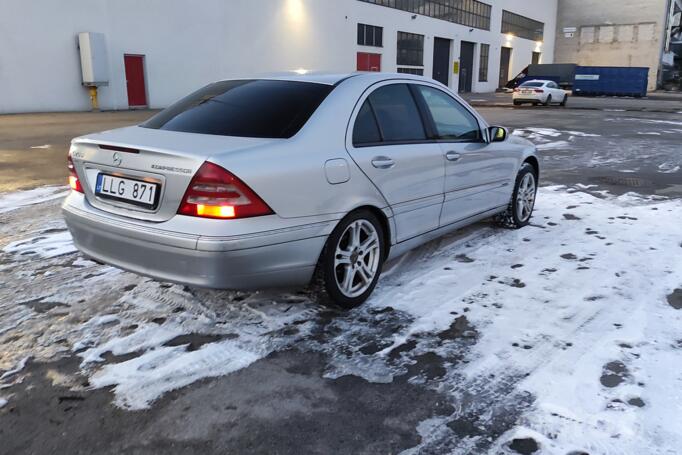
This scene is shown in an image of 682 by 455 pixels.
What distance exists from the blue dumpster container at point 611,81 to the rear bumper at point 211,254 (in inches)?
1860

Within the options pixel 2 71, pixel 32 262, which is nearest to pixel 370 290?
pixel 32 262

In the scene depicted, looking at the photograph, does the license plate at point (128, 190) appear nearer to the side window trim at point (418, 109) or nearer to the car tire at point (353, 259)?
the car tire at point (353, 259)

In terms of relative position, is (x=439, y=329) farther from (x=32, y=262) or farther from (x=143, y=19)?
(x=143, y=19)

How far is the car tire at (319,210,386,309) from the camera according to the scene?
3.57 m

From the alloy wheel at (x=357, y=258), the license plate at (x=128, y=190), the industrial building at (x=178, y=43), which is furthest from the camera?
the industrial building at (x=178, y=43)

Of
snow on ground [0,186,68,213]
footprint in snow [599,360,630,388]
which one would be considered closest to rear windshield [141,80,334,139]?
footprint in snow [599,360,630,388]

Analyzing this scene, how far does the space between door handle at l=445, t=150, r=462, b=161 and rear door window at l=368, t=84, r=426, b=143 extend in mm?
293

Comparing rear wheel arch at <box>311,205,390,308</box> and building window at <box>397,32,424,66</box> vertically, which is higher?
Answer: building window at <box>397,32,424,66</box>

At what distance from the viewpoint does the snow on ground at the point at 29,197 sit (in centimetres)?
690

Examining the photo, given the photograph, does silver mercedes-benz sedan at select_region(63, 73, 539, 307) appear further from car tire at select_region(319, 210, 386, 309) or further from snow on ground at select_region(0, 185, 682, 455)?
snow on ground at select_region(0, 185, 682, 455)

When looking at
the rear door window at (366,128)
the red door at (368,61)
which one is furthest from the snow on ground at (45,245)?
the red door at (368,61)

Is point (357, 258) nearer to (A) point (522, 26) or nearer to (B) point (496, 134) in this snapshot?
(B) point (496, 134)

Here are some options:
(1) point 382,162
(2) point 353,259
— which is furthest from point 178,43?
(2) point 353,259

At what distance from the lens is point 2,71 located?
2027cm
